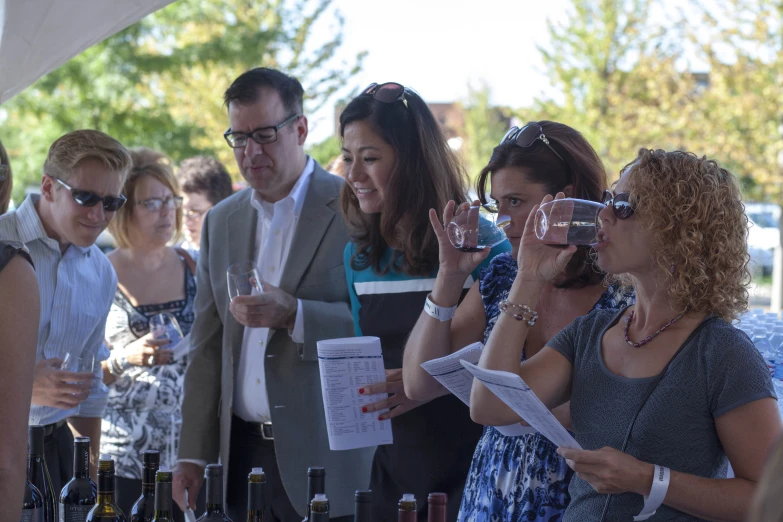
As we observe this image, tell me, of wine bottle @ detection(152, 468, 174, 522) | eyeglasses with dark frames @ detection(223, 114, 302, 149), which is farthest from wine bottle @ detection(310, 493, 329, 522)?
eyeglasses with dark frames @ detection(223, 114, 302, 149)

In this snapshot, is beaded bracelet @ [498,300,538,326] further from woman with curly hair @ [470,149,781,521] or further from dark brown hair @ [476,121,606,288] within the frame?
dark brown hair @ [476,121,606,288]

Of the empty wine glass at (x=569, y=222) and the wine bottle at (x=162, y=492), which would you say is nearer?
the wine bottle at (x=162, y=492)

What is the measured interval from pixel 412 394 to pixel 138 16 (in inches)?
60.2

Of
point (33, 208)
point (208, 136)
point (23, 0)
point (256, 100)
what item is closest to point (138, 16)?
point (23, 0)

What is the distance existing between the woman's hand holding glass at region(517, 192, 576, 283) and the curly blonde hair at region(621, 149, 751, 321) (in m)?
0.31

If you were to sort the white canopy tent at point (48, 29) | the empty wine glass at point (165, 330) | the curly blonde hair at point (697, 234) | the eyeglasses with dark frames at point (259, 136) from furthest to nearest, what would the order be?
1. the empty wine glass at point (165, 330)
2. the eyeglasses with dark frames at point (259, 136)
3. the white canopy tent at point (48, 29)
4. the curly blonde hair at point (697, 234)

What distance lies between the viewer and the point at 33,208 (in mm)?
3424

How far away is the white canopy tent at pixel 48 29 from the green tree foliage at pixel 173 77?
29.1 ft

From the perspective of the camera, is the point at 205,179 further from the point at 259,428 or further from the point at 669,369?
the point at 669,369

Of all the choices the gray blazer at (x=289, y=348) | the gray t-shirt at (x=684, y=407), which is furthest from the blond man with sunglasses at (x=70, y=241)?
the gray t-shirt at (x=684, y=407)

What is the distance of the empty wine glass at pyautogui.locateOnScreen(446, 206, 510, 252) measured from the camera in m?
2.46

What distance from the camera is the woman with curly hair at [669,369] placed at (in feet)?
5.87

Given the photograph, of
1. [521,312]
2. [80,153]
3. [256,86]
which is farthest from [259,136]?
[521,312]

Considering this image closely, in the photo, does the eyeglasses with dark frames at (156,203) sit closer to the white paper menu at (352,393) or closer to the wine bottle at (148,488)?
the white paper menu at (352,393)
